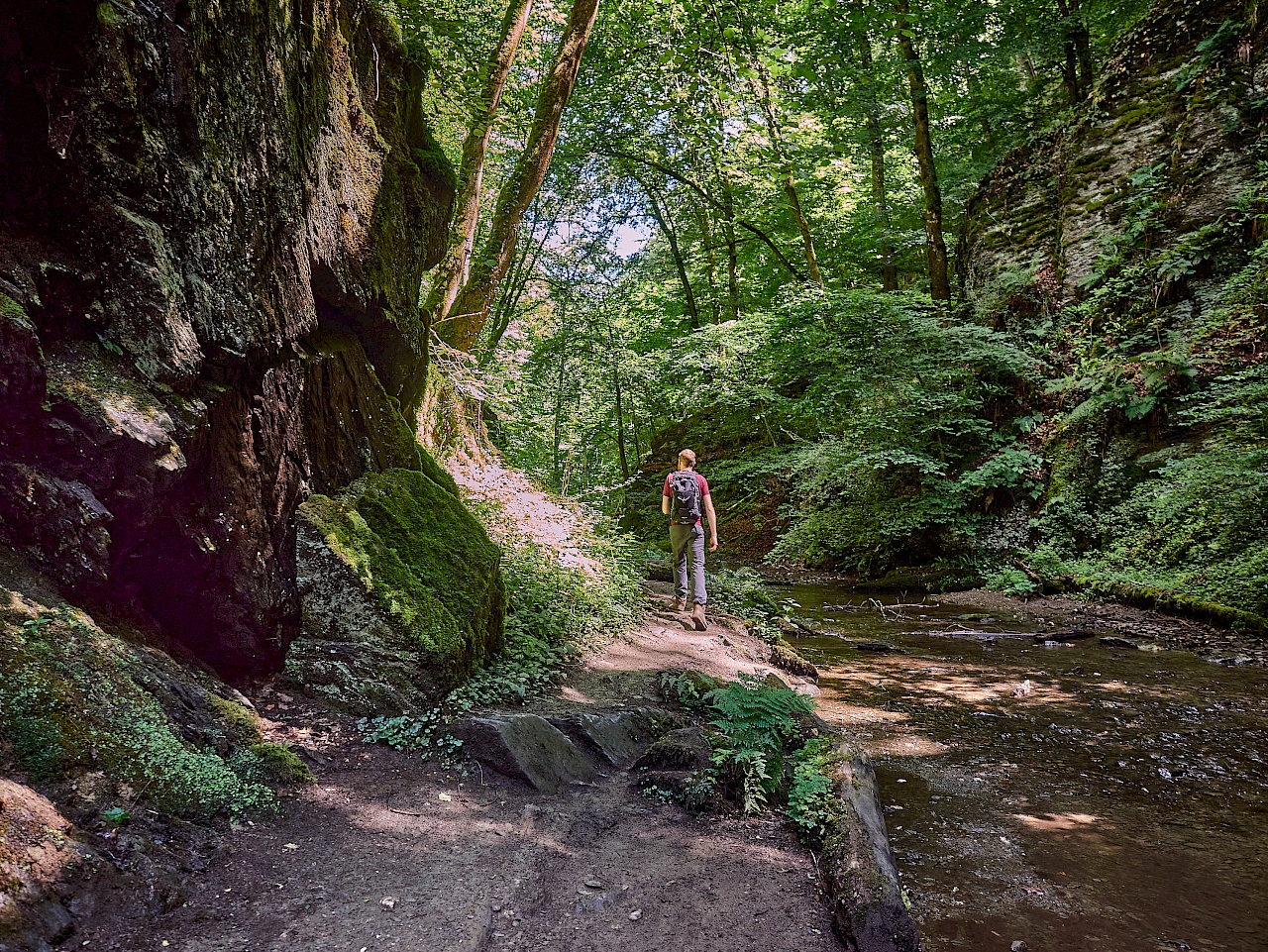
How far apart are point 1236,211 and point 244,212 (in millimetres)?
13447

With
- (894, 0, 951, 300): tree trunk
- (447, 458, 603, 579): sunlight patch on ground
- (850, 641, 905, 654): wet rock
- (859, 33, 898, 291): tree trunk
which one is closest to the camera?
(447, 458, 603, 579): sunlight patch on ground

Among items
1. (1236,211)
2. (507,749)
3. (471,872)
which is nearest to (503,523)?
(507,749)

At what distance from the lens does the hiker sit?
870cm

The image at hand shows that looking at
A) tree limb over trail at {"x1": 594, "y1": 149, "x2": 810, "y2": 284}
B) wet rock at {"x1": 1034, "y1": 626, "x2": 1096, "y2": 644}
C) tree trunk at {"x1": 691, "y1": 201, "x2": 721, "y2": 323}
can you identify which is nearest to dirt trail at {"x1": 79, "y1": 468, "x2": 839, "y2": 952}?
wet rock at {"x1": 1034, "y1": 626, "x2": 1096, "y2": 644}

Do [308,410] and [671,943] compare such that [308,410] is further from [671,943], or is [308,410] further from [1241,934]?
[1241,934]

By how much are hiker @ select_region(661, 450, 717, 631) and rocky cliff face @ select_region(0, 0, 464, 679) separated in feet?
13.7

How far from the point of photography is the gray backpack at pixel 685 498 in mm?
8680

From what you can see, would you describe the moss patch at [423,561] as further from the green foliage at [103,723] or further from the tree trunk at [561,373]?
the tree trunk at [561,373]

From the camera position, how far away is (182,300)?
3664 mm

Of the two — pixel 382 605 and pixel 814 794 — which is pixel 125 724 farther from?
pixel 814 794

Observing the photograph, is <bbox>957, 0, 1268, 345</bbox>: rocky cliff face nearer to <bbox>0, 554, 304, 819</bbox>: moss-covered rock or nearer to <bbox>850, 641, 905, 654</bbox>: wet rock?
<bbox>850, 641, 905, 654</bbox>: wet rock

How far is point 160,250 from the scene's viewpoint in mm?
3518

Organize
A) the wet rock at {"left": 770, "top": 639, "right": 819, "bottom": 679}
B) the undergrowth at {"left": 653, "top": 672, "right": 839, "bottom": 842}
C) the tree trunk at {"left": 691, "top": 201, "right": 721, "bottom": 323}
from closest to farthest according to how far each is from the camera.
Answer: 1. the undergrowth at {"left": 653, "top": 672, "right": 839, "bottom": 842}
2. the wet rock at {"left": 770, "top": 639, "right": 819, "bottom": 679}
3. the tree trunk at {"left": 691, "top": 201, "right": 721, "bottom": 323}

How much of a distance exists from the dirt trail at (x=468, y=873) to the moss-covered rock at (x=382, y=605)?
296 mm
